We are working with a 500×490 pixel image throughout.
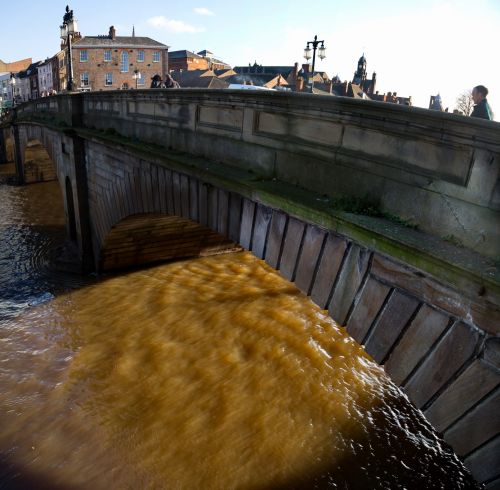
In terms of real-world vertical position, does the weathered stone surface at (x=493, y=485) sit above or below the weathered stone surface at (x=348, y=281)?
below

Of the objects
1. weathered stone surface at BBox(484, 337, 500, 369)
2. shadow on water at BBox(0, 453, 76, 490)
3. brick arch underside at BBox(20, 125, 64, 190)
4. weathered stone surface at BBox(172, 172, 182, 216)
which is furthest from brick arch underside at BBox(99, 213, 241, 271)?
brick arch underside at BBox(20, 125, 64, 190)

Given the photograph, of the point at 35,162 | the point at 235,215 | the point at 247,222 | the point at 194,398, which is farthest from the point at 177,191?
the point at 35,162

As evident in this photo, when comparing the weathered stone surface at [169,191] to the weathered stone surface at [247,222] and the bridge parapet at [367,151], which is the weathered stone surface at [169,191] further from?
the weathered stone surface at [247,222]

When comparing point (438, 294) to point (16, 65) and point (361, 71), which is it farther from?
Answer: point (16, 65)

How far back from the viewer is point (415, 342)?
130 inches

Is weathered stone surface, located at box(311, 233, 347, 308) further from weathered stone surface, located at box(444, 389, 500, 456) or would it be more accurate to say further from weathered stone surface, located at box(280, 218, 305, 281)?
weathered stone surface, located at box(444, 389, 500, 456)

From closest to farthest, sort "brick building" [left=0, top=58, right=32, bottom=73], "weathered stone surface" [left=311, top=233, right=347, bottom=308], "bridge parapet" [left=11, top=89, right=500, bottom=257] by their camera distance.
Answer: "bridge parapet" [left=11, top=89, right=500, bottom=257] → "weathered stone surface" [left=311, top=233, right=347, bottom=308] → "brick building" [left=0, top=58, right=32, bottom=73]

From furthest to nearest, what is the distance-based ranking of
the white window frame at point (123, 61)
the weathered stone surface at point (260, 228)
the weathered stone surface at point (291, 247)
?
the white window frame at point (123, 61), the weathered stone surface at point (260, 228), the weathered stone surface at point (291, 247)

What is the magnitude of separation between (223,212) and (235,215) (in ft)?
1.09

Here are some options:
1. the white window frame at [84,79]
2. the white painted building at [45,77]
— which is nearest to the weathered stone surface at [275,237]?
the white window frame at [84,79]

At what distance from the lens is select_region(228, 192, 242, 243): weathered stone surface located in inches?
224

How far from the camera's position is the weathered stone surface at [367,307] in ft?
11.8

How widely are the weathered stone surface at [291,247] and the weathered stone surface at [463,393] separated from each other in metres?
2.04

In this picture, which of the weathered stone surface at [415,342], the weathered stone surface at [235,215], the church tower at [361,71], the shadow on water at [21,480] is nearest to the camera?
the weathered stone surface at [415,342]
